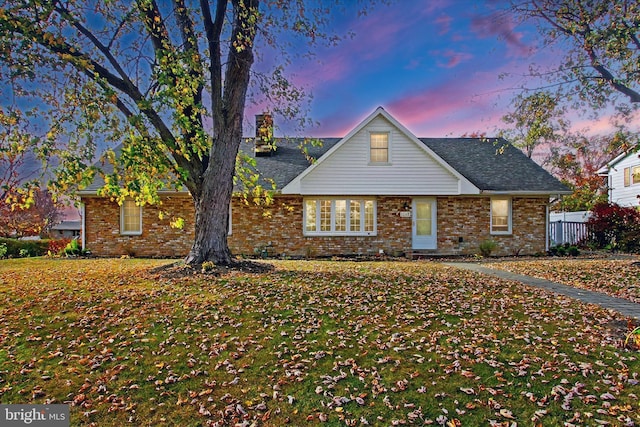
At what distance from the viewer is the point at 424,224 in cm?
1598

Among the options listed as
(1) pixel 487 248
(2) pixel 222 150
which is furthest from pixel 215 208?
(1) pixel 487 248

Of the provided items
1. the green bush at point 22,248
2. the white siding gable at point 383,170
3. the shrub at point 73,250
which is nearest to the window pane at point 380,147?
the white siding gable at point 383,170

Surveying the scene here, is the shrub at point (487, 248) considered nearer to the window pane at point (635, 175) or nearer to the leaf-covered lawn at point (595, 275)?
the leaf-covered lawn at point (595, 275)

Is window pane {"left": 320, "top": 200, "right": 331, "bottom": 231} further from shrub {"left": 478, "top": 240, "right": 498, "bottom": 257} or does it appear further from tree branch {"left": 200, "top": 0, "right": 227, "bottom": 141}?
tree branch {"left": 200, "top": 0, "right": 227, "bottom": 141}

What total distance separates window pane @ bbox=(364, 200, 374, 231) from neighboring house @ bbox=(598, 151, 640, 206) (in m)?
17.3

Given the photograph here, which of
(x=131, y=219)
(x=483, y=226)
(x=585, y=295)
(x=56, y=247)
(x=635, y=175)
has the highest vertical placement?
(x=635, y=175)

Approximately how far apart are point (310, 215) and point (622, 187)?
2296 centimetres

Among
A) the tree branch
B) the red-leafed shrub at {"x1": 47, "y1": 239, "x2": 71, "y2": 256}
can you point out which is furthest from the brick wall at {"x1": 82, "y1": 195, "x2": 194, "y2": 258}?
the tree branch

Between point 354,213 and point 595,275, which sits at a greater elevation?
point 354,213

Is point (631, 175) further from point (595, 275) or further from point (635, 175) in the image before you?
point (595, 275)

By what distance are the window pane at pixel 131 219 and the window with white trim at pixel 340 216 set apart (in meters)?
7.01

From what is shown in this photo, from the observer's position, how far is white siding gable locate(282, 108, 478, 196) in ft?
49.9

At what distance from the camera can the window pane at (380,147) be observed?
1556 cm

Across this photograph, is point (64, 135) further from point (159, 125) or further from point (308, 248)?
point (308, 248)
